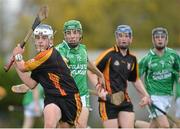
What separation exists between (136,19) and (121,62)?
76.8ft

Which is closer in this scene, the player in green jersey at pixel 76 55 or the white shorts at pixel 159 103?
the player in green jersey at pixel 76 55

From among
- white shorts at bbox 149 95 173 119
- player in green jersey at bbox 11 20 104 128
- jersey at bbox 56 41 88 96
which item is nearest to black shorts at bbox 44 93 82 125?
player in green jersey at bbox 11 20 104 128

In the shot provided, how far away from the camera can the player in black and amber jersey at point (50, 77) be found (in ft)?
37.0

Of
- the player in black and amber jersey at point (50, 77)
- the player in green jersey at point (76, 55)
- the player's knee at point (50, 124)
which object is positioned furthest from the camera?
the player in green jersey at point (76, 55)

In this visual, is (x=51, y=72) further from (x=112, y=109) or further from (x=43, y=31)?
(x=112, y=109)

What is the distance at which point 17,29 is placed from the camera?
143 ft

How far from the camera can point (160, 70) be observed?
1471 cm

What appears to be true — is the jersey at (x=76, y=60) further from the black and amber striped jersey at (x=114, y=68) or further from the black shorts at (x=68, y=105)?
the black shorts at (x=68, y=105)

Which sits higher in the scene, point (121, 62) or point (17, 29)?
point (121, 62)

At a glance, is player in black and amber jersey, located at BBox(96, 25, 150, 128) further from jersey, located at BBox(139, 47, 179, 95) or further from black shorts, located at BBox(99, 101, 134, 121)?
jersey, located at BBox(139, 47, 179, 95)

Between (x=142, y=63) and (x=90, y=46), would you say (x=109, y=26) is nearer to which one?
(x=90, y=46)

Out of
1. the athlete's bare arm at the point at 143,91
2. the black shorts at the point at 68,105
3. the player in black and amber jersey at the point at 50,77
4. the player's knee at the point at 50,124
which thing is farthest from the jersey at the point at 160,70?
the player's knee at the point at 50,124

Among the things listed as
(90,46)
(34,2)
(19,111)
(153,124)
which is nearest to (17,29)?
(34,2)

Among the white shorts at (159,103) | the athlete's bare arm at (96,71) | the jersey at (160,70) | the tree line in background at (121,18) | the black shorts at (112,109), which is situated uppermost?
the athlete's bare arm at (96,71)
